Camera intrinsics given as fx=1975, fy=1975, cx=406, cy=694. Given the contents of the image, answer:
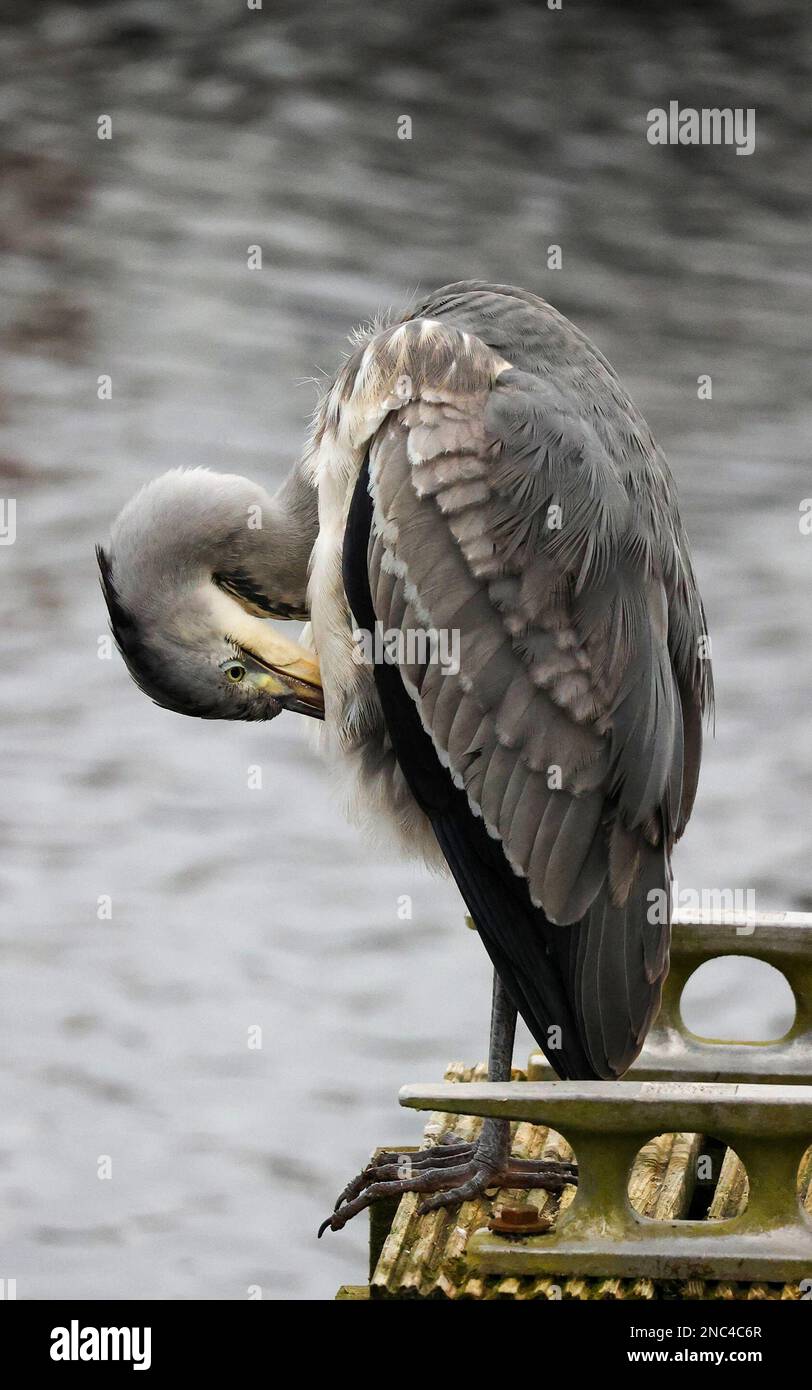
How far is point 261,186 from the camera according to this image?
581 inches

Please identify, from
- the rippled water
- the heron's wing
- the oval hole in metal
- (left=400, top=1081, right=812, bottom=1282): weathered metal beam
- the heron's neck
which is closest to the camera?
(left=400, top=1081, right=812, bottom=1282): weathered metal beam

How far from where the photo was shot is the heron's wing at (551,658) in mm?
3785

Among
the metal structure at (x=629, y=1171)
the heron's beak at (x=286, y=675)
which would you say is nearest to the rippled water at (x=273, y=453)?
the heron's beak at (x=286, y=675)

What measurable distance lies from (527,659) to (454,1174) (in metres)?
1.02

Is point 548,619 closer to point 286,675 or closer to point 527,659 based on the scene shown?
point 527,659

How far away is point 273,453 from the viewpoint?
1048cm

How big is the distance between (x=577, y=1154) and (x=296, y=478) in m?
1.73

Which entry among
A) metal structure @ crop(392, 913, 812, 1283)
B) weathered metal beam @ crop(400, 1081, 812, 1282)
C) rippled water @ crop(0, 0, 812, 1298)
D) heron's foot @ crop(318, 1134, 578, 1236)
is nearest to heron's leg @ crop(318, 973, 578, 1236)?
heron's foot @ crop(318, 1134, 578, 1236)

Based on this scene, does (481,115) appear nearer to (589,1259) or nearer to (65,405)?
(65,405)

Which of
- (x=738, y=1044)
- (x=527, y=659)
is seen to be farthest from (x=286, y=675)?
(x=738, y=1044)

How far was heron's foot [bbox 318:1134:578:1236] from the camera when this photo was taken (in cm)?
384

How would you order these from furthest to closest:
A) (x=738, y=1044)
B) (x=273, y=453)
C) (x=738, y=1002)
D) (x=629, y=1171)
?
(x=273, y=453) < (x=738, y=1002) < (x=738, y=1044) < (x=629, y=1171)

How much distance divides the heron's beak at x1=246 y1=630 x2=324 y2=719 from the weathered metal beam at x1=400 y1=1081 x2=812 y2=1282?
1.09 meters

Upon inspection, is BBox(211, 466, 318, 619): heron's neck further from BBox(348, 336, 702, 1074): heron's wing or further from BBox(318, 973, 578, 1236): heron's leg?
BBox(318, 973, 578, 1236): heron's leg
